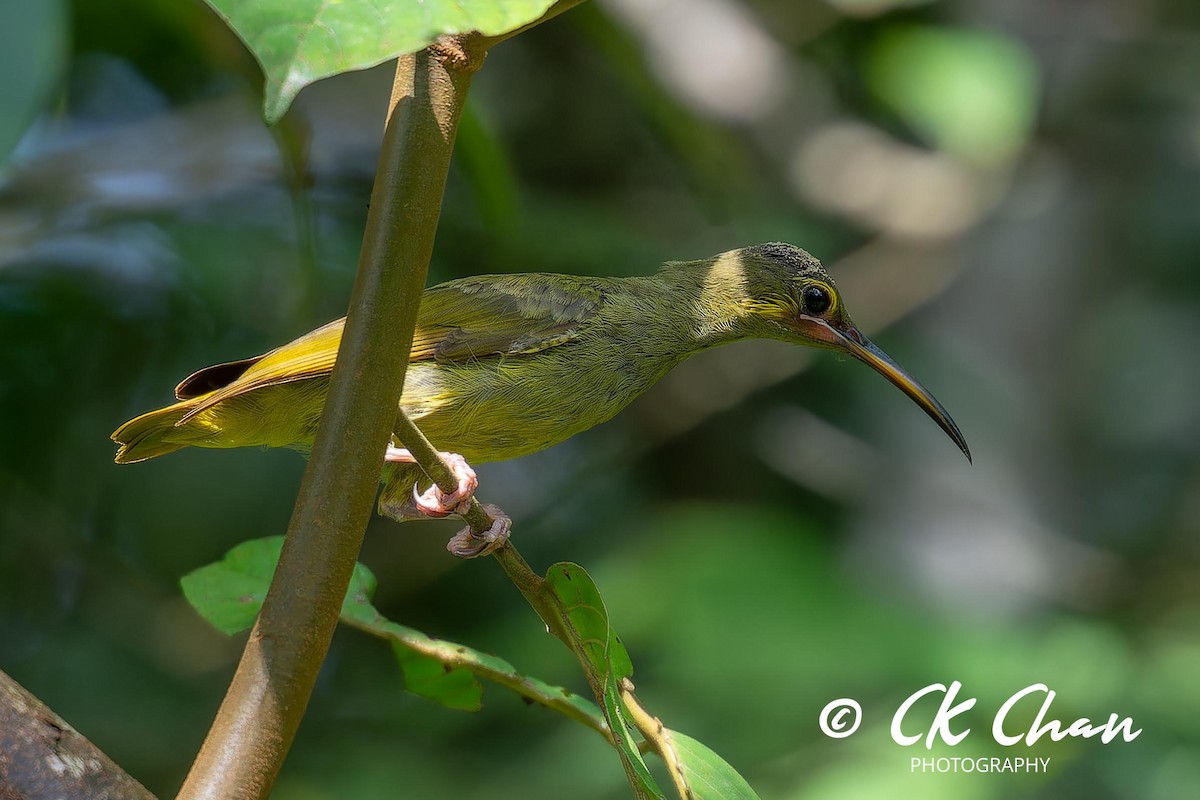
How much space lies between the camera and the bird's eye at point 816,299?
3.58m

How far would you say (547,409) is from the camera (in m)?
3.03

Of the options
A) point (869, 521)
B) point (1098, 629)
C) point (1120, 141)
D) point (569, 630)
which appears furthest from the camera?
point (1120, 141)

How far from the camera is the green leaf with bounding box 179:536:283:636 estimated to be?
90.0 inches

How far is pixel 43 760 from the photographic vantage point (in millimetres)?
1408

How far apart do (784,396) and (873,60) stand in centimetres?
217

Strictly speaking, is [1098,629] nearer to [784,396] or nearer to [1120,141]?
[784,396]

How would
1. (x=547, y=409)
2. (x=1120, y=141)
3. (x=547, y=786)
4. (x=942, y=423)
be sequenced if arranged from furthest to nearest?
(x=1120, y=141) → (x=547, y=786) → (x=942, y=423) → (x=547, y=409)

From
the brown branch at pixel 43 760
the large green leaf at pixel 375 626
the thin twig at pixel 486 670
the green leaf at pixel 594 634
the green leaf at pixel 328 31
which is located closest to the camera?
the green leaf at pixel 328 31

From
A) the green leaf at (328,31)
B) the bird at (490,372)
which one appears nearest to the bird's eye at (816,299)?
the bird at (490,372)

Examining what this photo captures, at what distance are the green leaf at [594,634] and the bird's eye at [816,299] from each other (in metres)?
1.93

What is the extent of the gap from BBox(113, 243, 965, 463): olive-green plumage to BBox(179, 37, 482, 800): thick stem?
1.46m

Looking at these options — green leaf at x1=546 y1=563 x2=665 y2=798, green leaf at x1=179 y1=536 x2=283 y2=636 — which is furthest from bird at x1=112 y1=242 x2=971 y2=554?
green leaf at x1=546 y1=563 x2=665 y2=798

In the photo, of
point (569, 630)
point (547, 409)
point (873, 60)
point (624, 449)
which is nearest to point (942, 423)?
point (547, 409)
